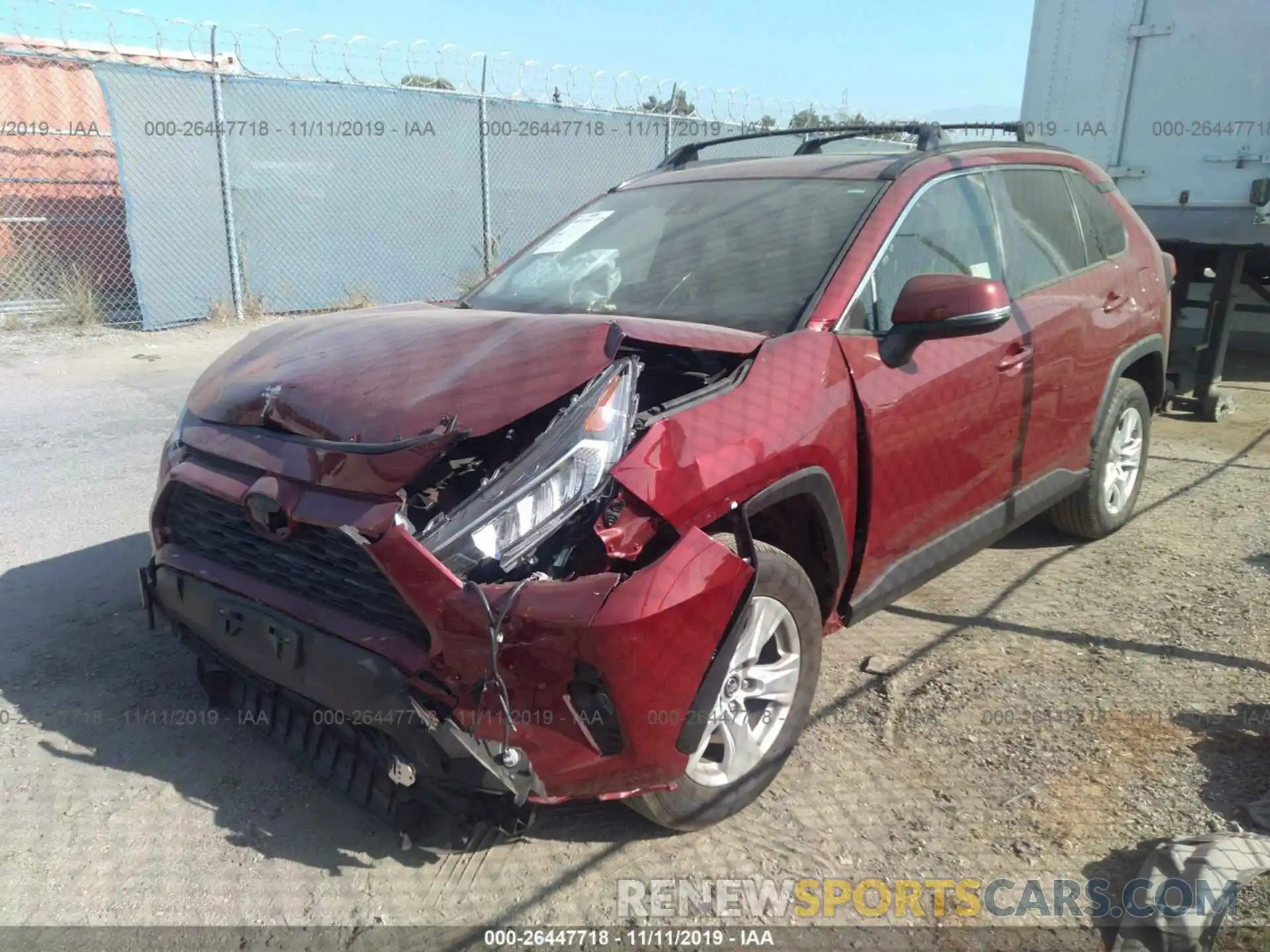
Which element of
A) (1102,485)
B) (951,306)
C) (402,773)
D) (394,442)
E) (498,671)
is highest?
(951,306)

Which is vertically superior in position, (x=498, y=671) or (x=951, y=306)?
(x=951, y=306)

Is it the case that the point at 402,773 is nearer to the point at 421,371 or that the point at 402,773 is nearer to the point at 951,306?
the point at 421,371

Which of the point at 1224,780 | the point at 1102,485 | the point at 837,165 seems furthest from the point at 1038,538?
the point at 837,165

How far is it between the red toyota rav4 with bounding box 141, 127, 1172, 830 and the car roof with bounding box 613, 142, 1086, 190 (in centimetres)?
3

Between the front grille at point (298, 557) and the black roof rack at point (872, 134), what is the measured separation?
2275mm

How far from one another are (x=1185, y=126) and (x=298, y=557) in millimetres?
7788

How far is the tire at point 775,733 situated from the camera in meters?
2.53

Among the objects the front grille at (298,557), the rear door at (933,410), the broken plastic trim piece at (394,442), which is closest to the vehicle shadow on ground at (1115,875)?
the rear door at (933,410)

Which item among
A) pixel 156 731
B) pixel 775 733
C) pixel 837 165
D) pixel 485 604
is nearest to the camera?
pixel 485 604

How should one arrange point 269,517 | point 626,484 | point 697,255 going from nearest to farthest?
point 626,484, point 269,517, point 697,255

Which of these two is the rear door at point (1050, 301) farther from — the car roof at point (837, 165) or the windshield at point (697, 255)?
the windshield at point (697, 255)

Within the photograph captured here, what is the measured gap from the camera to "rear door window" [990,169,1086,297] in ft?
12.8

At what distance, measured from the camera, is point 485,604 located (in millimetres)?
2119

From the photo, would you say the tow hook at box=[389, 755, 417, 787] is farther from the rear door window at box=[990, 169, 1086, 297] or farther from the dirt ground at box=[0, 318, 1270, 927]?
the rear door window at box=[990, 169, 1086, 297]
